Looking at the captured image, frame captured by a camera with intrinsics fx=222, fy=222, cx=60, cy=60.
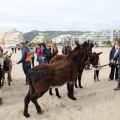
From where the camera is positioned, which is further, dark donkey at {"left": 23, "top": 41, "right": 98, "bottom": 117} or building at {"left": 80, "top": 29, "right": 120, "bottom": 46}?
building at {"left": 80, "top": 29, "right": 120, "bottom": 46}

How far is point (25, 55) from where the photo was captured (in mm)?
9656

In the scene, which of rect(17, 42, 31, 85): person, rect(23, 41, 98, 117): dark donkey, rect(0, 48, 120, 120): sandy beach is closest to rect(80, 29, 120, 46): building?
rect(17, 42, 31, 85): person

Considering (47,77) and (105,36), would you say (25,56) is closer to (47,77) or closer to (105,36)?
(47,77)

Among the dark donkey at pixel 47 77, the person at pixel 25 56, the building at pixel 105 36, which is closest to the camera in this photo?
the dark donkey at pixel 47 77

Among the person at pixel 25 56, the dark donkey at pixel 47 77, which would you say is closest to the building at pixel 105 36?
the person at pixel 25 56

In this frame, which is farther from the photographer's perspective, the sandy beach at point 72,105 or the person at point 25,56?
the person at point 25,56

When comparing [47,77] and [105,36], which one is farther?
[105,36]

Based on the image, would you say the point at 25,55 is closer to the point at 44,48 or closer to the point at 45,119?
the point at 44,48

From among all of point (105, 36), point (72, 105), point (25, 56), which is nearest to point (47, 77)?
point (72, 105)

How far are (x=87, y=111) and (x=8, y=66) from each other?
15.1 feet

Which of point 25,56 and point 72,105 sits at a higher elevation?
point 25,56

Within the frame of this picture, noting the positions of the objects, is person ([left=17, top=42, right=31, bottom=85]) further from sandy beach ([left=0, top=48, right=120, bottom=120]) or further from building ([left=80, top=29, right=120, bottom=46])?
building ([left=80, top=29, right=120, bottom=46])

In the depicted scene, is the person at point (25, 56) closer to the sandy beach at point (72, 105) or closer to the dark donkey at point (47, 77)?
the sandy beach at point (72, 105)

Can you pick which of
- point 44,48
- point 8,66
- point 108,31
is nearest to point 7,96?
point 8,66
